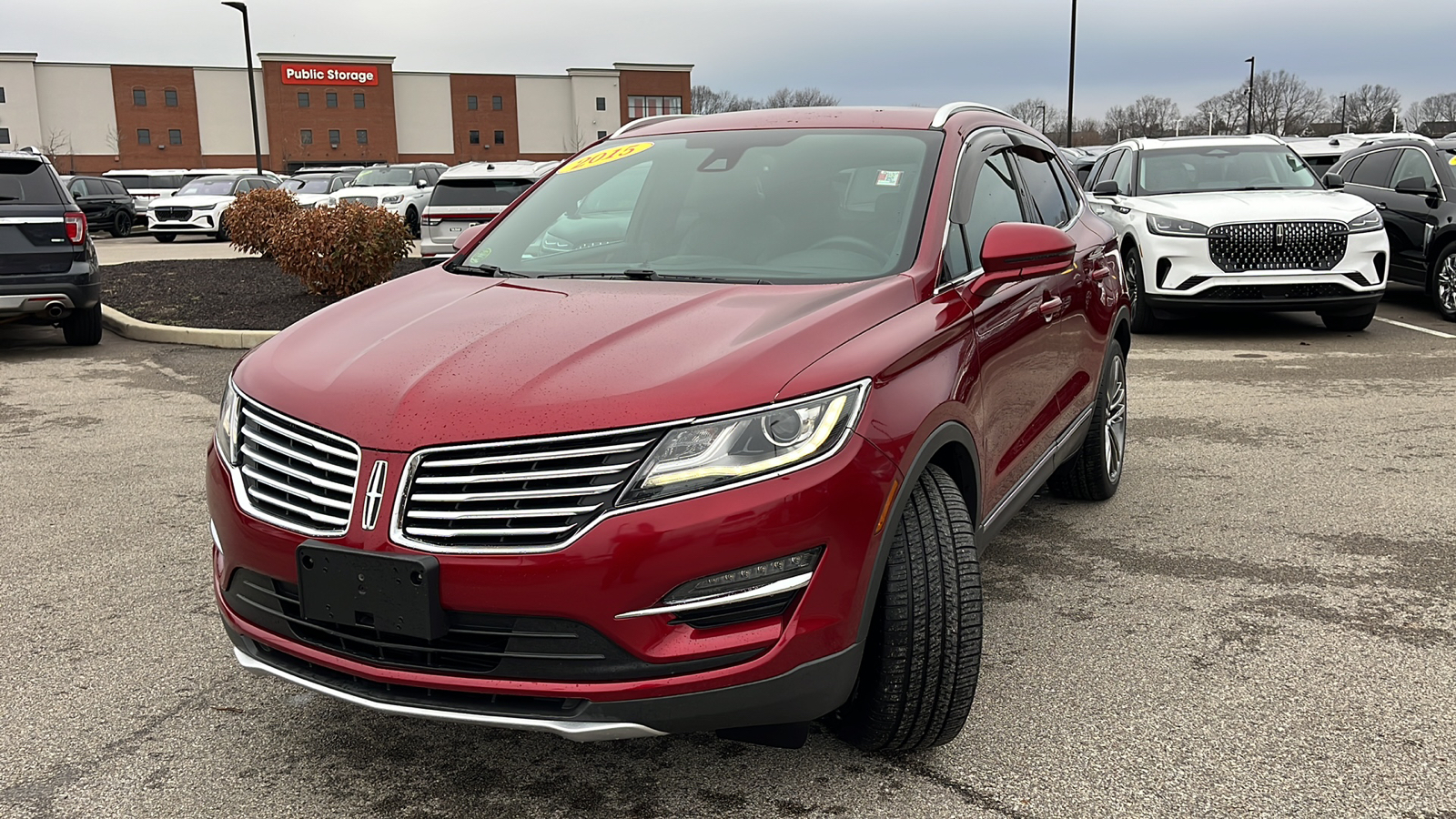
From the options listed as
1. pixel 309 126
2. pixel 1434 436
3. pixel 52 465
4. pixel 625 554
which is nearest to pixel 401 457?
pixel 625 554

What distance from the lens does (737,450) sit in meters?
2.42

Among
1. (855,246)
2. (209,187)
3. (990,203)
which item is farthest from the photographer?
(209,187)

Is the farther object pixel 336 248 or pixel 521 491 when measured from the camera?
pixel 336 248

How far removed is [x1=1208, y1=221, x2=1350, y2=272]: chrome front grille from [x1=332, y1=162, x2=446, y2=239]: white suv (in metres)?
16.6

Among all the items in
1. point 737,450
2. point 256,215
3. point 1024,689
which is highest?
point 256,215

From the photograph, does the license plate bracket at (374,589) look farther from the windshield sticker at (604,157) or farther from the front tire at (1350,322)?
the front tire at (1350,322)

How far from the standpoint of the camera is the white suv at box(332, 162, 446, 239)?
79.3 feet

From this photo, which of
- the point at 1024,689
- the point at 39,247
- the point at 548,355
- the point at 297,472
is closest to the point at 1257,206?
the point at 1024,689

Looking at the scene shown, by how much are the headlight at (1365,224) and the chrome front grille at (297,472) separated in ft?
31.4

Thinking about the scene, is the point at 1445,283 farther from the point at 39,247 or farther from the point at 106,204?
the point at 106,204

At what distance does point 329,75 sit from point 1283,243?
8125 cm

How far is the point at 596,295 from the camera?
127 inches

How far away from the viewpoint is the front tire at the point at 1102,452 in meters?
5.12

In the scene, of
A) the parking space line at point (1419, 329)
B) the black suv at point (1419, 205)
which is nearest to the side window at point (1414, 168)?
the black suv at point (1419, 205)
